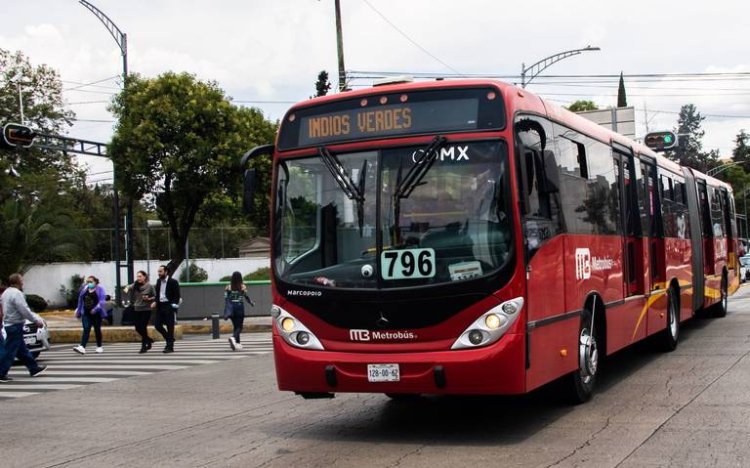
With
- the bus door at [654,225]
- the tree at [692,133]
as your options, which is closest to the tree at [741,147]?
the tree at [692,133]

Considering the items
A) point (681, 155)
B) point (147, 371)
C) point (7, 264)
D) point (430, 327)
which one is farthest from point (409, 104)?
point (681, 155)

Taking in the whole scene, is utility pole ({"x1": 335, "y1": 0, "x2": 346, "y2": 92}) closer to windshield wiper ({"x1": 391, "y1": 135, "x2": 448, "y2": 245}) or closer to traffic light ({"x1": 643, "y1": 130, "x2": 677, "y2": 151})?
windshield wiper ({"x1": 391, "y1": 135, "x2": 448, "y2": 245})

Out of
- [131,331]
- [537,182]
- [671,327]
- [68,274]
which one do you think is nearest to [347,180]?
[537,182]

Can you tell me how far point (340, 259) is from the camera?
25.8 ft

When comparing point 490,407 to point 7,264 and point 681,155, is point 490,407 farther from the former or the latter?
point 681,155

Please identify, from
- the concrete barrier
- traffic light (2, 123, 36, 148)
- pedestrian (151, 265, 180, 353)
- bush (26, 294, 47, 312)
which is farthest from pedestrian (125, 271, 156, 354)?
bush (26, 294, 47, 312)

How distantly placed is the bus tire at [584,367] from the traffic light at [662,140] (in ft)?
121

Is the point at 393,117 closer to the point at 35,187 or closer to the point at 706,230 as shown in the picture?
the point at 706,230

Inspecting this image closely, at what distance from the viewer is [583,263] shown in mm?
9141

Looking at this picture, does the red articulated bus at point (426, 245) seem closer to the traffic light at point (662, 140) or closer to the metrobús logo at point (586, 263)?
the metrobús logo at point (586, 263)

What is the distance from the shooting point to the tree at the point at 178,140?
27.2 metres

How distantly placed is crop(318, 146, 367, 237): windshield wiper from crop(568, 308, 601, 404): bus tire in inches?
108

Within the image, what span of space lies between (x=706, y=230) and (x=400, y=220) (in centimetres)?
1167

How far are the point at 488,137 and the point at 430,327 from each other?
1708mm
